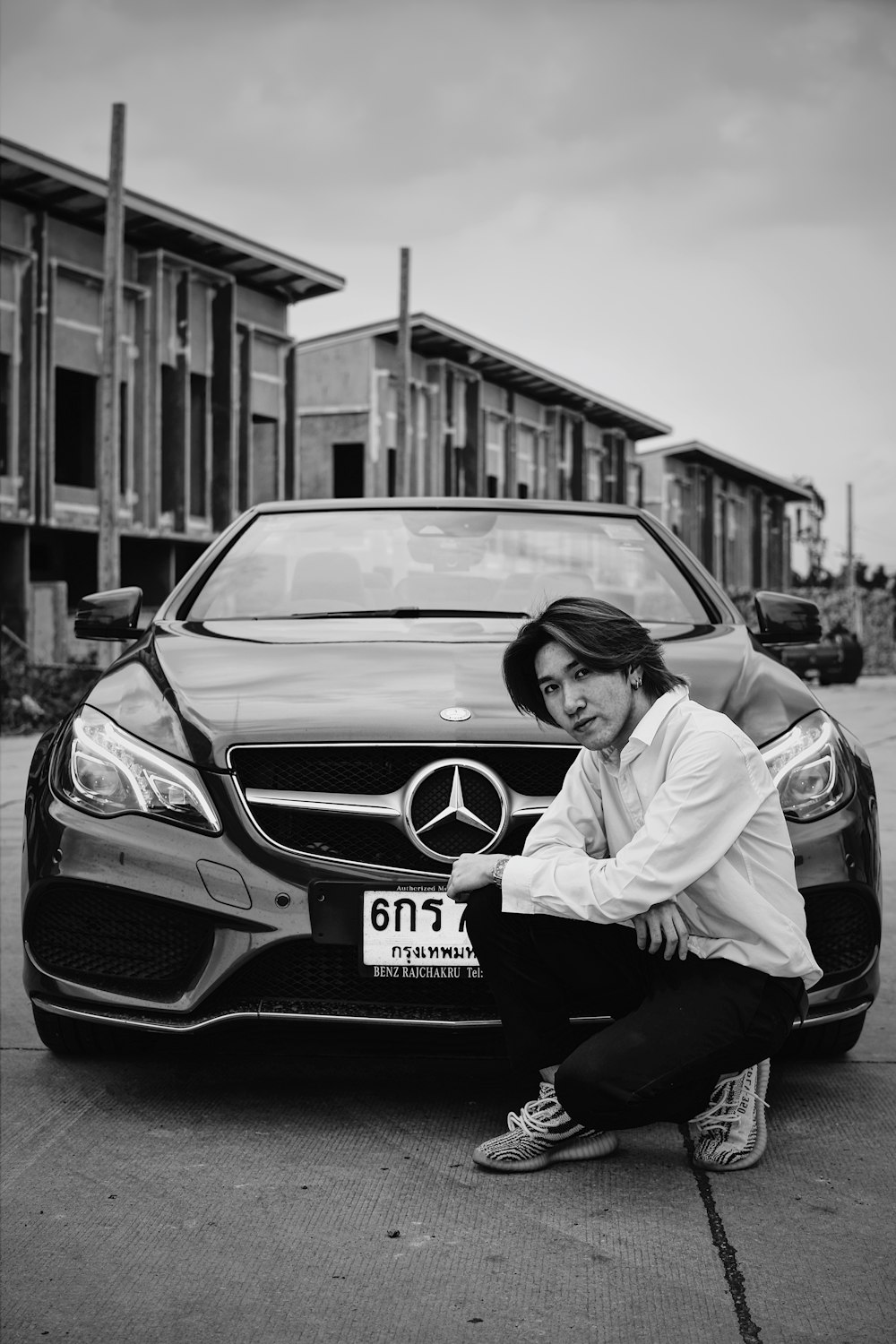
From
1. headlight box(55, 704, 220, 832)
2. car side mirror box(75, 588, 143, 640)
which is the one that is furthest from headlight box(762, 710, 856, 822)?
car side mirror box(75, 588, 143, 640)

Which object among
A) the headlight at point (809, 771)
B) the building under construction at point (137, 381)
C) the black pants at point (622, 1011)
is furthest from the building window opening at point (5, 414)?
the black pants at point (622, 1011)

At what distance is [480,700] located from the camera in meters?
3.42

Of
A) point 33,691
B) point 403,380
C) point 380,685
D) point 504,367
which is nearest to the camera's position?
point 380,685

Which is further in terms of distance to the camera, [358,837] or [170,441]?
[170,441]

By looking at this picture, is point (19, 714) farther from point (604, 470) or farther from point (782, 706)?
point (604, 470)

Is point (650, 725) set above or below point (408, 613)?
below

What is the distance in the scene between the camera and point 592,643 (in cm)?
296

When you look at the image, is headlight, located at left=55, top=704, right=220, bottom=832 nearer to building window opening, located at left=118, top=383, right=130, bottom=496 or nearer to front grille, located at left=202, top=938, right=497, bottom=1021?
front grille, located at left=202, top=938, right=497, bottom=1021

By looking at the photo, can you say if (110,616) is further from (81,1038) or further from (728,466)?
(728,466)

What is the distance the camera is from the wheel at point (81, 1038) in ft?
12.2

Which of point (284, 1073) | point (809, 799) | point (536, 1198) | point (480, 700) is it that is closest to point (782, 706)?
point (809, 799)

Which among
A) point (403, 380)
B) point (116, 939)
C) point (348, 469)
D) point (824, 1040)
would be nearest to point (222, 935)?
point (116, 939)

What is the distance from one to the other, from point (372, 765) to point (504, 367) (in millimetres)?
33029

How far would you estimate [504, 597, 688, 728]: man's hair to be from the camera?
2969 mm
